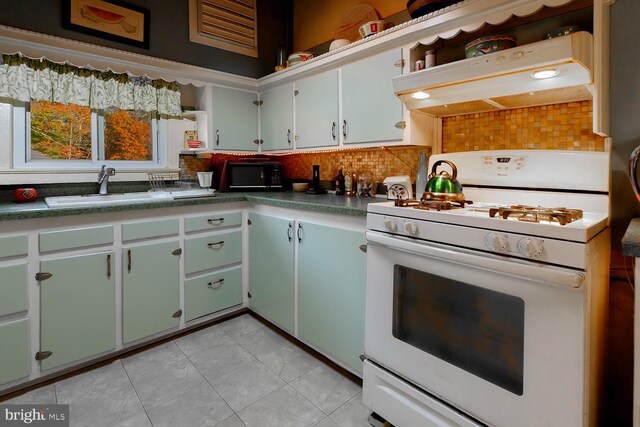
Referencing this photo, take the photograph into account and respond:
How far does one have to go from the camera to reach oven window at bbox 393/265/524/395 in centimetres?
117

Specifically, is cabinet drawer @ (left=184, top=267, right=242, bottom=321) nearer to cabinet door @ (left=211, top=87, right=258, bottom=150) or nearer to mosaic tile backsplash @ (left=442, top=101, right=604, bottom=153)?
cabinet door @ (left=211, top=87, right=258, bottom=150)

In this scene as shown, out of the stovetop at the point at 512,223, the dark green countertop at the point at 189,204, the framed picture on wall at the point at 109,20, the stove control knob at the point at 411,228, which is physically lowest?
the stove control knob at the point at 411,228

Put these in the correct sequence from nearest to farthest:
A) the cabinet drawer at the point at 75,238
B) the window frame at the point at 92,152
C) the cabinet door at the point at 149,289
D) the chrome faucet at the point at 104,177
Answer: the cabinet drawer at the point at 75,238 → the cabinet door at the point at 149,289 → the window frame at the point at 92,152 → the chrome faucet at the point at 104,177

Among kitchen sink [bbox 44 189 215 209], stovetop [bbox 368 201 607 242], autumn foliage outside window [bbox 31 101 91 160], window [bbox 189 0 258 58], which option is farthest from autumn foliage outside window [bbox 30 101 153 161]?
stovetop [bbox 368 201 607 242]

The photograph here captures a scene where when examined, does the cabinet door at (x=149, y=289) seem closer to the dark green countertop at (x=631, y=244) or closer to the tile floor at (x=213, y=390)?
the tile floor at (x=213, y=390)

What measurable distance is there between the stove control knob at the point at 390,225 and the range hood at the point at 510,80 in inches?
26.3

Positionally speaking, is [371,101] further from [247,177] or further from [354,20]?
[247,177]

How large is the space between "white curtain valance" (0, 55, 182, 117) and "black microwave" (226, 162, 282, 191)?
0.65m

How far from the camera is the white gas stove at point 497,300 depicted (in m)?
1.04

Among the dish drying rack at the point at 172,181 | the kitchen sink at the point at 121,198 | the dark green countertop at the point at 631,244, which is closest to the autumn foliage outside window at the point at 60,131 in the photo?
the kitchen sink at the point at 121,198

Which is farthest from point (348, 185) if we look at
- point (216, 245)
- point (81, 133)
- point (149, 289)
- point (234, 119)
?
point (81, 133)

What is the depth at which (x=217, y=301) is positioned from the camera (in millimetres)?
2598

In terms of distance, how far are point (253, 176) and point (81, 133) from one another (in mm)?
1261

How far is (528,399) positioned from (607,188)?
89 cm
